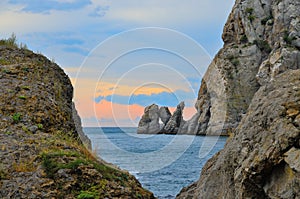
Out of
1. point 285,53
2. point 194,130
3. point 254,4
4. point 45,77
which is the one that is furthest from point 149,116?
point 45,77

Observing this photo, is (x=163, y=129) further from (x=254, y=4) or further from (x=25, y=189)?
(x=25, y=189)

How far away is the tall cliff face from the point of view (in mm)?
106875

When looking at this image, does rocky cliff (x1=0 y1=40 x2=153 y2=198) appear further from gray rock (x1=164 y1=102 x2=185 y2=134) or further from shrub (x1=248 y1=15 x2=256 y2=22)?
gray rock (x1=164 y1=102 x2=185 y2=134)

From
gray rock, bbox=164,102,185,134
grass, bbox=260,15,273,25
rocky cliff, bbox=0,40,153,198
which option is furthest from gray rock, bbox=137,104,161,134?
rocky cliff, bbox=0,40,153,198

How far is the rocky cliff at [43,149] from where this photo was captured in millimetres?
10758

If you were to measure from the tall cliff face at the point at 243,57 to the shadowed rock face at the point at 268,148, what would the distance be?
9665 cm

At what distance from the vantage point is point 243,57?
12925 centimetres

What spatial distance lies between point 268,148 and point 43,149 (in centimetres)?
725

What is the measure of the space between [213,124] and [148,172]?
96.4 m

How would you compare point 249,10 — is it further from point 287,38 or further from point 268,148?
point 268,148

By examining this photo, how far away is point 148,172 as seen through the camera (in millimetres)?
42406

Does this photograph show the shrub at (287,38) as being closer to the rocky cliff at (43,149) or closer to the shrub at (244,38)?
the shrub at (244,38)

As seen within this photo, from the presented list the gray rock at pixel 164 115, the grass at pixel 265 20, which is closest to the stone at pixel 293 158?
the grass at pixel 265 20

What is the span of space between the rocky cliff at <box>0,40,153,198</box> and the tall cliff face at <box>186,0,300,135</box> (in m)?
91.2
